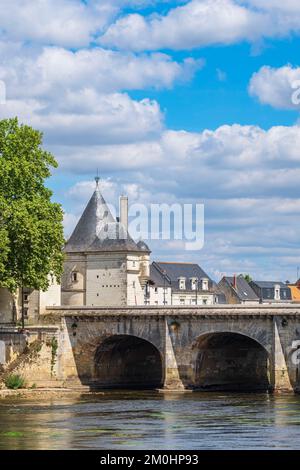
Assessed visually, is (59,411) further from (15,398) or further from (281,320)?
(281,320)

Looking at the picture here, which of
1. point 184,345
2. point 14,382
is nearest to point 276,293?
point 184,345

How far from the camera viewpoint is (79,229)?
320 feet

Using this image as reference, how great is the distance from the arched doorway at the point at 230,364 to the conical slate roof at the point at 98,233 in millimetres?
12539

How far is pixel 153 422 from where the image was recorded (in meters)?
59.7

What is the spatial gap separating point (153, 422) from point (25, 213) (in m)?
19.1

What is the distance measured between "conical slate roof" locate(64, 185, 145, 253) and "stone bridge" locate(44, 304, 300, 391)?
939 centimetres

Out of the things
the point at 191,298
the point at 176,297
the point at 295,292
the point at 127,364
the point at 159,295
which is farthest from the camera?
the point at 295,292

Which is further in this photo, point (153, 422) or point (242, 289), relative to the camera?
point (242, 289)

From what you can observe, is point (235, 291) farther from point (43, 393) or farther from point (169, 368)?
point (43, 393)

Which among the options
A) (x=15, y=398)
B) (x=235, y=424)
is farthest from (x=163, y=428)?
(x=15, y=398)

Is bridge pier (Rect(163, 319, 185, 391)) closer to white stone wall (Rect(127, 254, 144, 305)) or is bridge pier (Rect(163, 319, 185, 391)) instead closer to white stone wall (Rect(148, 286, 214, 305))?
white stone wall (Rect(127, 254, 144, 305))

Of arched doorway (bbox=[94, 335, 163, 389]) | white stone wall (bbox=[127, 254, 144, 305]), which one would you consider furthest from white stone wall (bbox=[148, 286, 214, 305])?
arched doorway (bbox=[94, 335, 163, 389])

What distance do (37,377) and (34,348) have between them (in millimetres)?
1801
